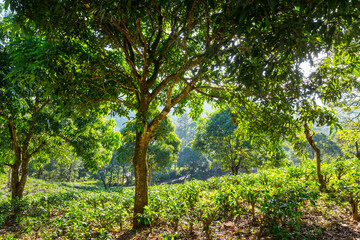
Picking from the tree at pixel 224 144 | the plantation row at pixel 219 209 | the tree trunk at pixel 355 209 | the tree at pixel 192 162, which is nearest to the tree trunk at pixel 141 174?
the plantation row at pixel 219 209

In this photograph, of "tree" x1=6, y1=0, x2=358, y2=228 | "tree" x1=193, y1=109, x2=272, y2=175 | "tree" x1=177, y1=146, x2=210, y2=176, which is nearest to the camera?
"tree" x1=6, y1=0, x2=358, y2=228

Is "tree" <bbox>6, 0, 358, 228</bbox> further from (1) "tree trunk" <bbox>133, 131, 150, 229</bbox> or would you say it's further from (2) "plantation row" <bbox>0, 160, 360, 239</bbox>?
(2) "plantation row" <bbox>0, 160, 360, 239</bbox>

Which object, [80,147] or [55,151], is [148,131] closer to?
[80,147]

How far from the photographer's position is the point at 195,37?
15.0ft

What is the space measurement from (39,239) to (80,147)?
410 centimetres

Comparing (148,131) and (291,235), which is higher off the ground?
(148,131)

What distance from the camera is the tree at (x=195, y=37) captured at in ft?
7.13

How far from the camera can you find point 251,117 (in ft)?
18.5

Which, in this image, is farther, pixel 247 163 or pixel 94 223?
pixel 247 163

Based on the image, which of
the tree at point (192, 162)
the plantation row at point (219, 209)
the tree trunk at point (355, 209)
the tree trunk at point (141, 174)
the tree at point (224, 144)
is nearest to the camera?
the plantation row at point (219, 209)

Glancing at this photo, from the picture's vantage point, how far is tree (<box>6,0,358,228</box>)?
217cm

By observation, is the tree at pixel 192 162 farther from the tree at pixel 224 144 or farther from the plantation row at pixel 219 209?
the plantation row at pixel 219 209

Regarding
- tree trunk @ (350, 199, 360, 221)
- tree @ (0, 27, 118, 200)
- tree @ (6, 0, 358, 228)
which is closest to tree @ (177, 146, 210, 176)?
tree @ (0, 27, 118, 200)

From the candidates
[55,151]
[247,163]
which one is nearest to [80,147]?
[55,151]
